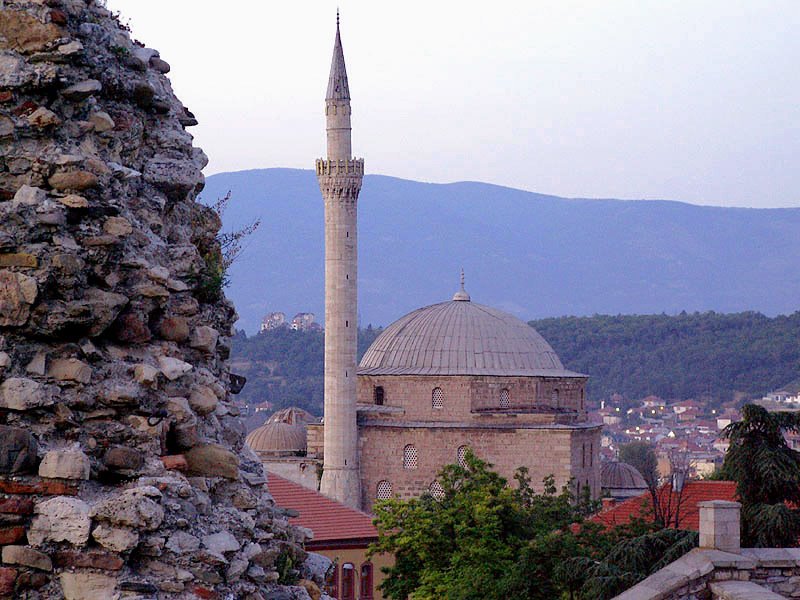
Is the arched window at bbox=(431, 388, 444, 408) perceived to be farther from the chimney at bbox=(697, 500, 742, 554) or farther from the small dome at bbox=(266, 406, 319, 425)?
the chimney at bbox=(697, 500, 742, 554)

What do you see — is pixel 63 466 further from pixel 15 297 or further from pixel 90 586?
pixel 15 297

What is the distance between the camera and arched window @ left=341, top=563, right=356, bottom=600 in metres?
25.8

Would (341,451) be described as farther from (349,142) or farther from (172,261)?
(172,261)

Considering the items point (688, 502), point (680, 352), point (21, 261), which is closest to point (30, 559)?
point (21, 261)

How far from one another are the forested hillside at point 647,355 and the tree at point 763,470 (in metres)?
A: 87.1

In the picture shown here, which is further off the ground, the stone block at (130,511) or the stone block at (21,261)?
the stone block at (21,261)

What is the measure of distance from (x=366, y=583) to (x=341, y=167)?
14.4 metres

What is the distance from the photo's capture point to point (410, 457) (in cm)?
3884

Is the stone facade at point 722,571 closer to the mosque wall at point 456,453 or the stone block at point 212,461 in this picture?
the stone block at point 212,461

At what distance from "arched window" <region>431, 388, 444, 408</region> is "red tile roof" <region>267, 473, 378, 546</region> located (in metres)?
11.8

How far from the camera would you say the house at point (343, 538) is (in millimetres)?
25266

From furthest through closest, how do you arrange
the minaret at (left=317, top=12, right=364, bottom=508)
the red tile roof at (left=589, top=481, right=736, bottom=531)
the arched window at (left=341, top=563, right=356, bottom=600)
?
1. the minaret at (left=317, top=12, right=364, bottom=508)
2. the arched window at (left=341, top=563, right=356, bottom=600)
3. the red tile roof at (left=589, top=481, right=736, bottom=531)

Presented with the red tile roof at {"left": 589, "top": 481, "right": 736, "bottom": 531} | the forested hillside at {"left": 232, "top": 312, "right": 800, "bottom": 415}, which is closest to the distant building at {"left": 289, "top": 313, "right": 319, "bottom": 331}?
the forested hillside at {"left": 232, "top": 312, "right": 800, "bottom": 415}

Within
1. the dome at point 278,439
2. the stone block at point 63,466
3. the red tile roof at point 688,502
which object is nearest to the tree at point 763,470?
the red tile roof at point 688,502
